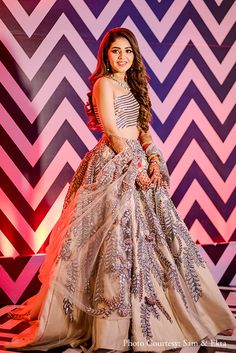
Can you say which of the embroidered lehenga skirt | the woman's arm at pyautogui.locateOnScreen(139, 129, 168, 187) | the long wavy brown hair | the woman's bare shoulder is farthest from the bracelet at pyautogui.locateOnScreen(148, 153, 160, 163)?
the woman's bare shoulder

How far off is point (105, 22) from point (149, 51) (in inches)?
15.5

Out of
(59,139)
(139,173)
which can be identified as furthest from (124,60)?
(59,139)

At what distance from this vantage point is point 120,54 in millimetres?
2543

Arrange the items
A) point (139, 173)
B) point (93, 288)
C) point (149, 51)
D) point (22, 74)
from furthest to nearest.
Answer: point (149, 51), point (22, 74), point (139, 173), point (93, 288)

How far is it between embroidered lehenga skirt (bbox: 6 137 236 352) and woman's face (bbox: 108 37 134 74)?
0.46m

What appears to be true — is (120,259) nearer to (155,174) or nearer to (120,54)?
(155,174)

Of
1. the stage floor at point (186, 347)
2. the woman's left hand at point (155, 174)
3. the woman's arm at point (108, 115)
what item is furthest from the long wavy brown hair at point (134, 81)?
the stage floor at point (186, 347)

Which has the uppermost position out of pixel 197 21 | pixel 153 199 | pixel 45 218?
pixel 197 21

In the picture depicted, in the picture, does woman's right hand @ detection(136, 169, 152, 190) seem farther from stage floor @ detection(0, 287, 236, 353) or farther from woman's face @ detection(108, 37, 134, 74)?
stage floor @ detection(0, 287, 236, 353)

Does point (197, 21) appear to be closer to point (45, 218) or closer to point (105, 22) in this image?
point (105, 22)

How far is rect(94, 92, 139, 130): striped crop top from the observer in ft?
8.19

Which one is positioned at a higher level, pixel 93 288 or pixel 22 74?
pixel 22 74

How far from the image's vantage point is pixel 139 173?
242cm

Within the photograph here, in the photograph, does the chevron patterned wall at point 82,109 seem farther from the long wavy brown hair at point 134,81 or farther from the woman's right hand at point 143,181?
the woman's right hand at point 143,181
